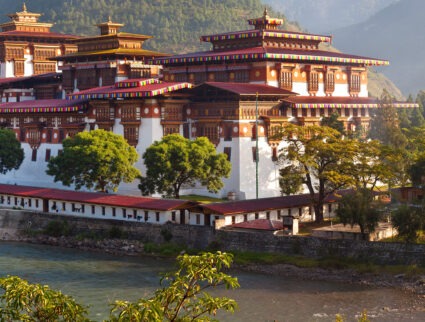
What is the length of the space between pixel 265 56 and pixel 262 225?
88.3 feet

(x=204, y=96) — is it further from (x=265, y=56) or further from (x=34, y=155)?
(x=34, y=155)

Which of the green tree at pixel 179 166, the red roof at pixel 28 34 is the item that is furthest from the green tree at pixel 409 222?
the red roof at pixel 28 34

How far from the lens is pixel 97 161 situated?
78188mm

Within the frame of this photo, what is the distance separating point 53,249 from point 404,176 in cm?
2838

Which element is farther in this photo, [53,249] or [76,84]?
[76,84]

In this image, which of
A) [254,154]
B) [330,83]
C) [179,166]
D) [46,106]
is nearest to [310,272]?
[179,166]

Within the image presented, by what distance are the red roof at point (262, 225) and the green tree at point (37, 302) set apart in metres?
42.0

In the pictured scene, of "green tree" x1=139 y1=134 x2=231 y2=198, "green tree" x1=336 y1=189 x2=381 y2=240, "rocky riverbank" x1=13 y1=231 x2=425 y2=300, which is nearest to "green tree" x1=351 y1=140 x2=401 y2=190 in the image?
"green tree" x1=336 y1=189 x2=381 y2=240

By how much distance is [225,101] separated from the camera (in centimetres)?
8244

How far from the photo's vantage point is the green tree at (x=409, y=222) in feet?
193

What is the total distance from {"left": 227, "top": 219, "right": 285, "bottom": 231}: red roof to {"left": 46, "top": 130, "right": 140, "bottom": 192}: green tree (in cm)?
1555

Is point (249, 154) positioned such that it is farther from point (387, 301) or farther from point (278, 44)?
point (387, 301)

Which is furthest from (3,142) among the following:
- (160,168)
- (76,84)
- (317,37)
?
(317,37)

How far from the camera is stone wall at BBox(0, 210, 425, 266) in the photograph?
5909 cm
